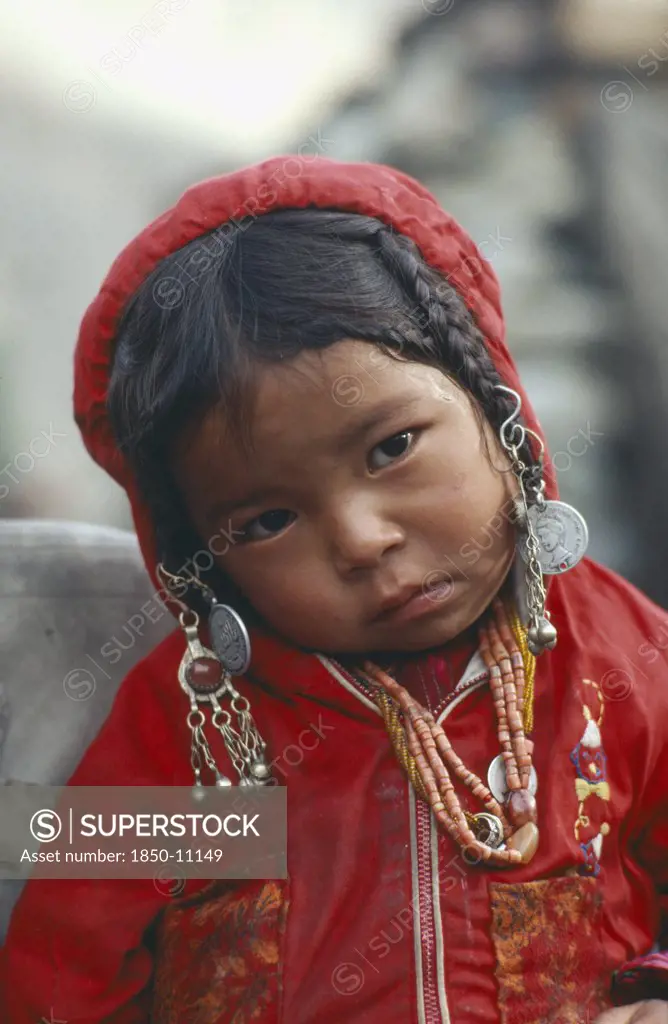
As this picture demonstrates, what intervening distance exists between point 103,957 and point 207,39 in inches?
52.1

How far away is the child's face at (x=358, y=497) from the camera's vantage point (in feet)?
3.29

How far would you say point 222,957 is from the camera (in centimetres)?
108

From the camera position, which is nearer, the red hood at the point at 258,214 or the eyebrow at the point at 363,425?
the eyebrow at the point at 363,425

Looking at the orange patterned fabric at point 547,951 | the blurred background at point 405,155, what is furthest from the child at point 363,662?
the blurred background at point 405,155

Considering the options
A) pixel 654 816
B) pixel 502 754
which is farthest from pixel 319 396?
pixel 654 816

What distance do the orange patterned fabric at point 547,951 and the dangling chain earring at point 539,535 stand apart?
24 cm

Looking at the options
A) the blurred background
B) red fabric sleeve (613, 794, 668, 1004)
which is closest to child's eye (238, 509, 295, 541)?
red fabric sleeve (613, 794, 668, 1004)

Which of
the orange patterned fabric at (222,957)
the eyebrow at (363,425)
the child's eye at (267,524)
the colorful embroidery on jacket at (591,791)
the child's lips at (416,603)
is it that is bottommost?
the orange patterned fabric at (222,957)

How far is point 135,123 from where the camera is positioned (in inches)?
67.4

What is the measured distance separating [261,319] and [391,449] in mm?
175

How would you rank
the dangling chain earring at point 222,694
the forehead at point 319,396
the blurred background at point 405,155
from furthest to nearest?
1. the blurred background at point 405,155
2. the dangling chain earring at point 222,694
3. the forehead at point 319,396

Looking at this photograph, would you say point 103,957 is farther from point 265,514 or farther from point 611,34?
point 611,34

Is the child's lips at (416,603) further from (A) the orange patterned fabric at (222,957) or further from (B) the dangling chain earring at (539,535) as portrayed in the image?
(A) the orange patterned fabric at (222,957)

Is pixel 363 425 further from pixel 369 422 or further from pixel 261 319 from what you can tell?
pixel 261 319
